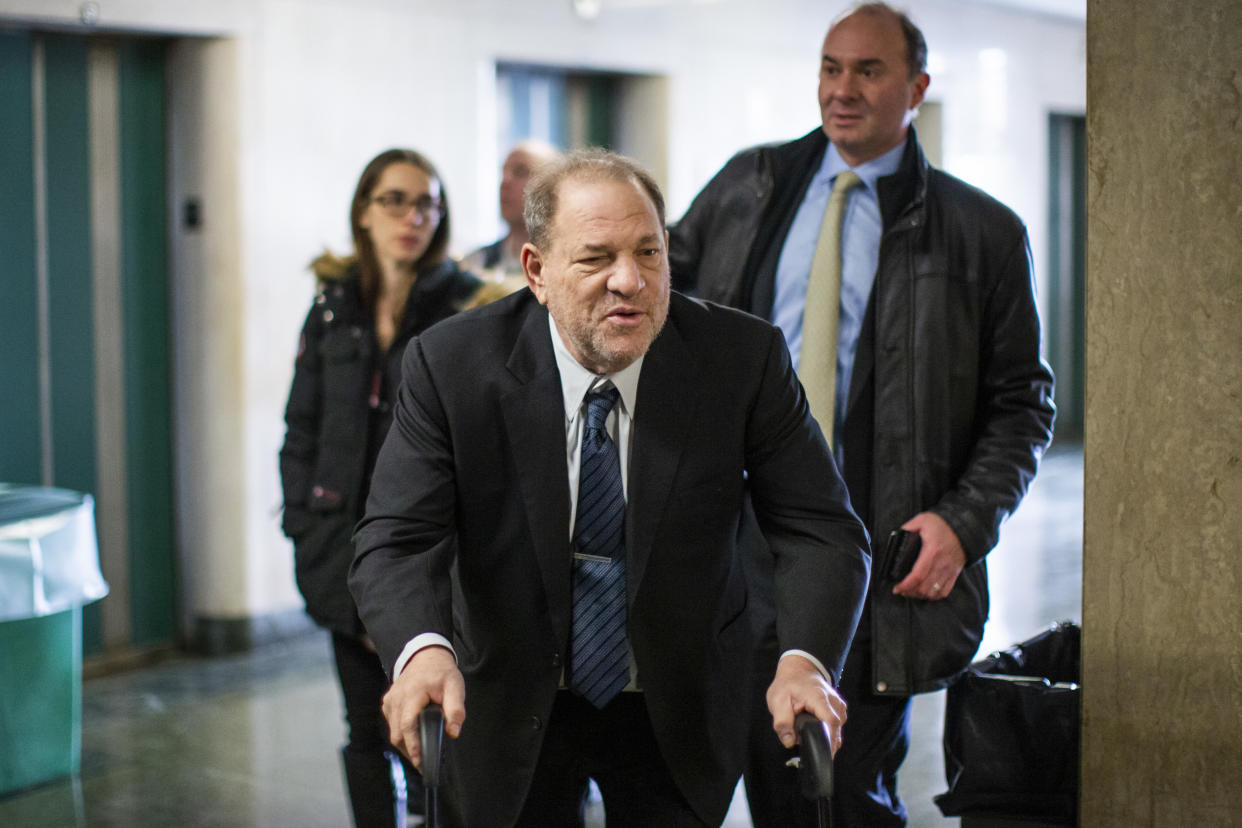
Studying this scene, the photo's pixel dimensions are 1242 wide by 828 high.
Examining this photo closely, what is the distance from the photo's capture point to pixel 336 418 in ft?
12.7

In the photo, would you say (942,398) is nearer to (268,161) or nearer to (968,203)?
(968,203)

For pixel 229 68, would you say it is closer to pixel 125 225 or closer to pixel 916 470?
pixel 125 225

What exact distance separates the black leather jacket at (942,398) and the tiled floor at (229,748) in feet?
5.03

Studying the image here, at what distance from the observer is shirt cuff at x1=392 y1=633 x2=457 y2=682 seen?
6.85 feet

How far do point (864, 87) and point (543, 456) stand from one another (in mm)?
1274

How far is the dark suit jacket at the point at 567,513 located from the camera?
2.29m

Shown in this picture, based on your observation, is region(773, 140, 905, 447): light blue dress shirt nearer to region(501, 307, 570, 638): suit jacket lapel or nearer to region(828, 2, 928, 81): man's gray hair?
region(828, 2, 928, 81): man's gray hair

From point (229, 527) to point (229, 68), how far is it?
6.19 feet

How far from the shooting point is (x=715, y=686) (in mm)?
2379

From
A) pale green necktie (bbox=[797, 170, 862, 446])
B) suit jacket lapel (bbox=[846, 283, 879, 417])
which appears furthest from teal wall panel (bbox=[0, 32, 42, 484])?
suit jacket lapel (bbox=[846, 283, 879, 417])

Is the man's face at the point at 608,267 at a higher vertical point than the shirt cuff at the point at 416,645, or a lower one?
higher

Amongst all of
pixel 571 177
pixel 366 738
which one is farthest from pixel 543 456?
pixel 366 738

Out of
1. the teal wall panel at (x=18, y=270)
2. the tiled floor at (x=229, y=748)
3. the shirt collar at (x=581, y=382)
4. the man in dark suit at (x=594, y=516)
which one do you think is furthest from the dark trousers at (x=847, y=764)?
the teal wall panel at (x=18, y=270)

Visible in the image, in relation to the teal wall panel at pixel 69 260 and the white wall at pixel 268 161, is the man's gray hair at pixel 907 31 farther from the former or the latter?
the teal wall panel at pixel 69 260
